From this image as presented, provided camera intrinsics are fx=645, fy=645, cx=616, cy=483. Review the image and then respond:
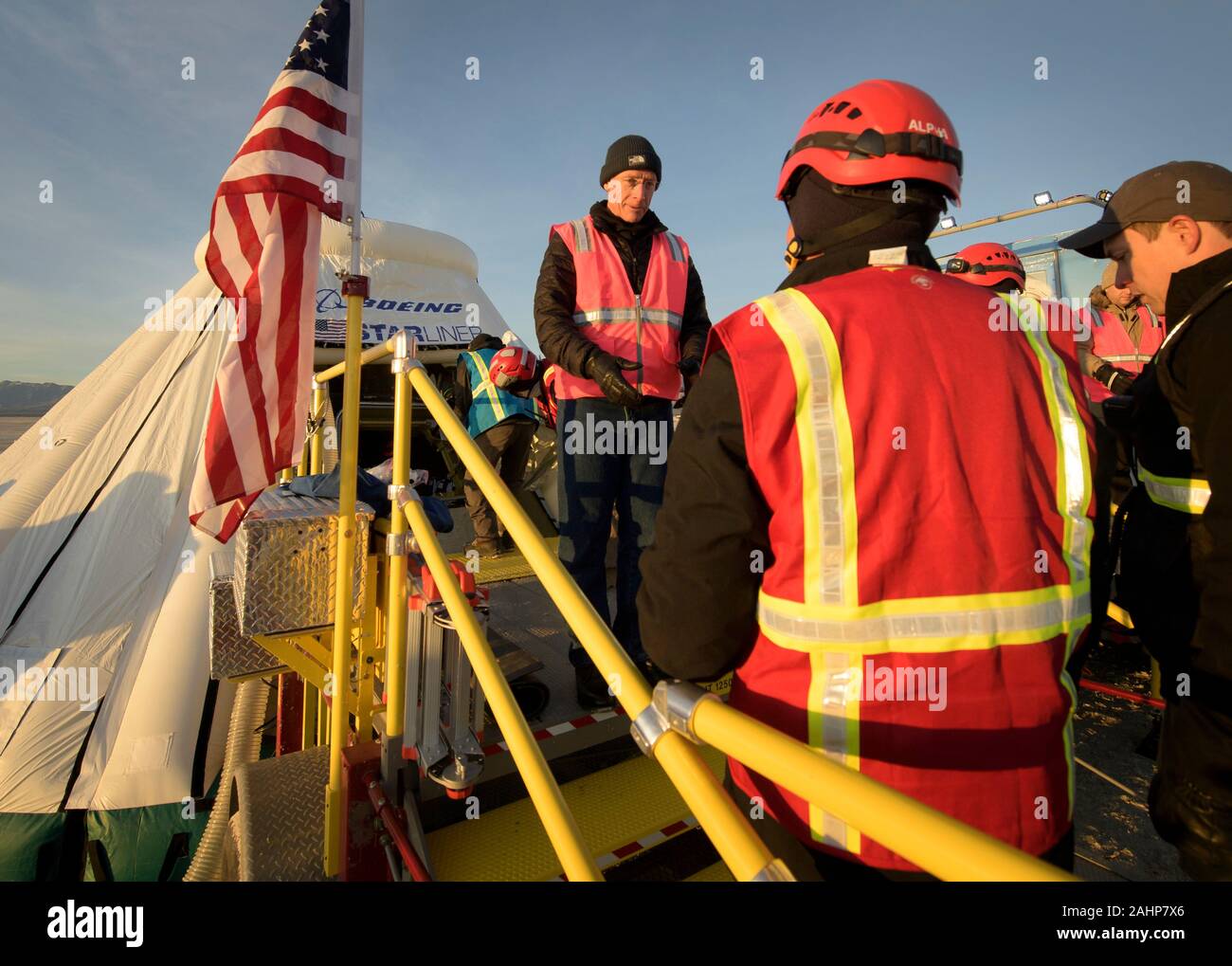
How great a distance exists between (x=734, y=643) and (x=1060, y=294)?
9.16 meters

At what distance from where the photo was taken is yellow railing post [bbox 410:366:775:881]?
79cm

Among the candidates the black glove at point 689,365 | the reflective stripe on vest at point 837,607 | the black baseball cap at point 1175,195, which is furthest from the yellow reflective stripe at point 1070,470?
the black glove at point 689,365

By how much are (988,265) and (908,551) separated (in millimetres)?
3750

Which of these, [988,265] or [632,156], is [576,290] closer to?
[632,156]

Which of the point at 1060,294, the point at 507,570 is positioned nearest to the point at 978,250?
the point at 507,570

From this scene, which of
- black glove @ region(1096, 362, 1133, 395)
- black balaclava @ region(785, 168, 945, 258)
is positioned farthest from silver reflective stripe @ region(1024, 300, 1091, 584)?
black glove @ region(1096, 362, 1133, 395)

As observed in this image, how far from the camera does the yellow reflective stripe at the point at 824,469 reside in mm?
911

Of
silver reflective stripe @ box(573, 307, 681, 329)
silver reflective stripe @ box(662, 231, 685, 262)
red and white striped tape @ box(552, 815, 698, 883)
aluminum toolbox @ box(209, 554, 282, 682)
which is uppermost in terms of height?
silver reflective stripe @ box(662, 231, 685, 262)

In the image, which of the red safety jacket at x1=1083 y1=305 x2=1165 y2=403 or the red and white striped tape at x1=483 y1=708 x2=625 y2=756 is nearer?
the red and white striped tape at x1=483 y1=708 x2=625 y2=756

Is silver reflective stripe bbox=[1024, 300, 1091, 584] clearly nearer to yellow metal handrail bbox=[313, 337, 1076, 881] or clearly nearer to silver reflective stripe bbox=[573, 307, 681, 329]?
yellow metal handrail bbox=[313, 337, 1076, 881]

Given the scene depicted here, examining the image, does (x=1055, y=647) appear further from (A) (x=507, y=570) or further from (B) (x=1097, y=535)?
(A) (x=507, y=570)

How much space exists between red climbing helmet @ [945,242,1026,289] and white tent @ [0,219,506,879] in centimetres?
605

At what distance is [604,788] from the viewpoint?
2467 mm

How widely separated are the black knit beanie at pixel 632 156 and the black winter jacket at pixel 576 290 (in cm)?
17
